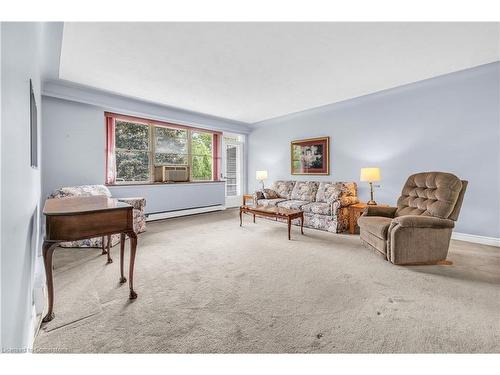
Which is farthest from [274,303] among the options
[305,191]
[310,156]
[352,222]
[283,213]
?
[310,156]

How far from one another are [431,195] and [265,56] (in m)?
2.69

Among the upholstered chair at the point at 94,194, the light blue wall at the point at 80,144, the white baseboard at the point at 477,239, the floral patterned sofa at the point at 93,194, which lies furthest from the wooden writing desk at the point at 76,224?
the white baseboard at the point at 477,239

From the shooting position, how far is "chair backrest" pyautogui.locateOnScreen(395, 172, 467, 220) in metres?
2.67

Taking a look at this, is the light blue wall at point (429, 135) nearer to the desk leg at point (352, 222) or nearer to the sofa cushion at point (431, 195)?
the desk leg at point (352, 222)

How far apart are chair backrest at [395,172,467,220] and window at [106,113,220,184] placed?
4.66 m

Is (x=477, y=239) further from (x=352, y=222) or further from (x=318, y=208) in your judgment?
(x=318, y=208)


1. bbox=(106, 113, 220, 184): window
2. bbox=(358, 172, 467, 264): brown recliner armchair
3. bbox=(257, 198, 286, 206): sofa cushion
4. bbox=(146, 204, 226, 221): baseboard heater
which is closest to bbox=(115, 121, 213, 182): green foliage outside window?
bbox=(106, 113, 220, 184): window

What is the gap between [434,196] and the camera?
2.85 metres

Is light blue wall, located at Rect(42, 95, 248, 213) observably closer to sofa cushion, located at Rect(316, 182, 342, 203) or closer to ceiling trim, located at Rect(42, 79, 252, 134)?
ceiling trim, located at Rect(42, 79, 252, 134)

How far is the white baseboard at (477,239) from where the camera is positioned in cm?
332

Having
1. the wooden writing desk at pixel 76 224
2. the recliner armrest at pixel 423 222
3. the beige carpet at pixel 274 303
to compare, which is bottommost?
the beige carpet at pixel 274 303

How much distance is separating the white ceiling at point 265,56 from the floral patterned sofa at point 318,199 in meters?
1.83

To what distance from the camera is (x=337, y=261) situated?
276cm
